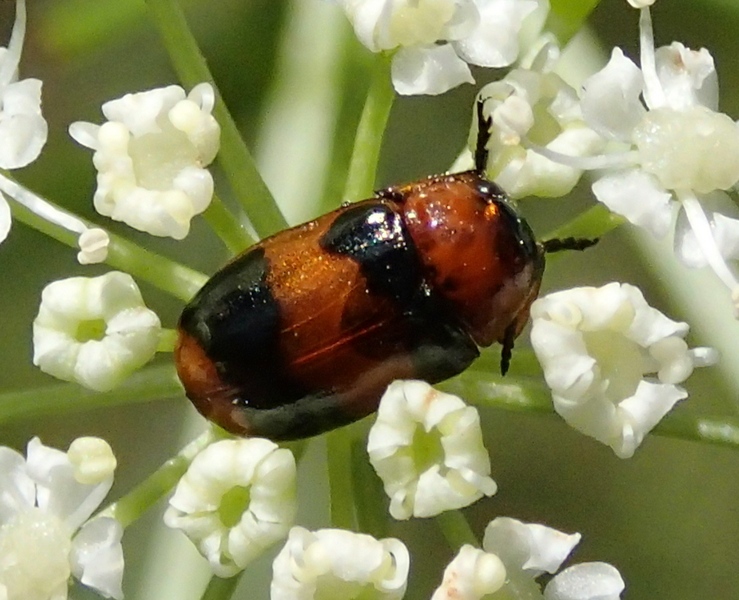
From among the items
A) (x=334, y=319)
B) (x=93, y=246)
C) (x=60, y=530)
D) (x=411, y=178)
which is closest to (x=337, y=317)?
(x=334, y=319)

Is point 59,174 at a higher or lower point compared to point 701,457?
higher

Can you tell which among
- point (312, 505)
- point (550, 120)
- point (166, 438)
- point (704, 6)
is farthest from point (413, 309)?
point (166, 438)

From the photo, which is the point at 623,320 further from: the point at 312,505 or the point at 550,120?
the point at 312,505

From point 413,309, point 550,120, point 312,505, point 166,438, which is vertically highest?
point 550,120

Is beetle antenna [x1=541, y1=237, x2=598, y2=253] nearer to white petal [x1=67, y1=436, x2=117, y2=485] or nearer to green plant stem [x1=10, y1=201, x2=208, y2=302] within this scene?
green plant stem [x1=10, y1=201, x2=208, y2=302]

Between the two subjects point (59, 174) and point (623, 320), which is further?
point (59, 174)

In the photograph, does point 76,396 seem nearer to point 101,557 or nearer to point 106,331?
point 106,331

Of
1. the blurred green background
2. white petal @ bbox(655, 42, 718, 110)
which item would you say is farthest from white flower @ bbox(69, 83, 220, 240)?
the blurred green background
